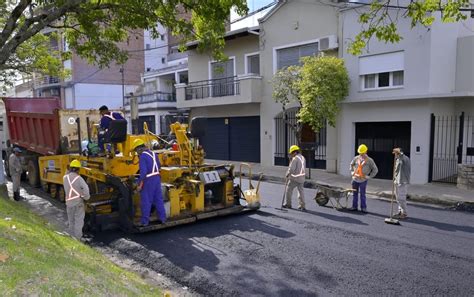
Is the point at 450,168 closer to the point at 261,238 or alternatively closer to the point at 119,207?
the point at 261,238

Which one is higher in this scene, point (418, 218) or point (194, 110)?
point (194, 110)

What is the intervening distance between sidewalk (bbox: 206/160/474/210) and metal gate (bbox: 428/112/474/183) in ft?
2.68

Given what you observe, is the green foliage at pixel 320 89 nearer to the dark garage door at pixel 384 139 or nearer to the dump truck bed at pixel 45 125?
the dark garage door at pixel 384 139

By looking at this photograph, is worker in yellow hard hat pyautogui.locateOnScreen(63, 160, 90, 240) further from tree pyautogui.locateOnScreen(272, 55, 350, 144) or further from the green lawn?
tree pyautogui.locateOnScreen(272, 55, 350, 144)

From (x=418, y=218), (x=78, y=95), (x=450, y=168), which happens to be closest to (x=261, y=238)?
(x=418, y=218)

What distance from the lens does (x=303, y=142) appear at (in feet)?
54.5

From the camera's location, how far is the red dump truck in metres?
11.6

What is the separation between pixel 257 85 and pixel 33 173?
10145 mm

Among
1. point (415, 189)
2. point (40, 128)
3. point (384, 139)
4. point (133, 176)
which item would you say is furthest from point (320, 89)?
point (40, 128)

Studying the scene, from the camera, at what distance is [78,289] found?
3.90 meters

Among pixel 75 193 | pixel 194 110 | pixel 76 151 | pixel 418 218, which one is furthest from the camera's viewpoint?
pixel 194 110

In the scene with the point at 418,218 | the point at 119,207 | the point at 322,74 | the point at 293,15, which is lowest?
the point at 418,218

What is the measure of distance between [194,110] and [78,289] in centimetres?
1971

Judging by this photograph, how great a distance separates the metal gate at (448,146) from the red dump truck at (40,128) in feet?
37.2
